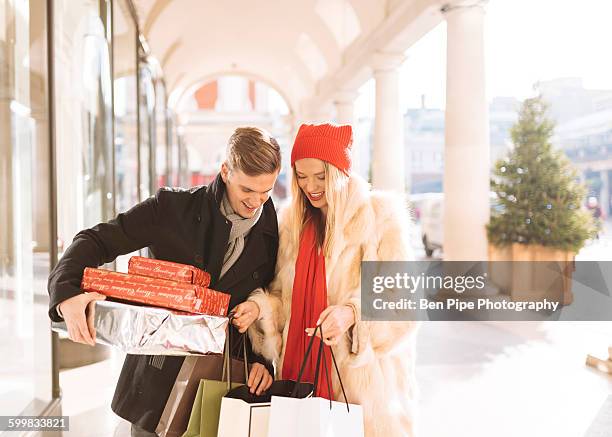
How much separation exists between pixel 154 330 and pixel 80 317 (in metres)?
0.22

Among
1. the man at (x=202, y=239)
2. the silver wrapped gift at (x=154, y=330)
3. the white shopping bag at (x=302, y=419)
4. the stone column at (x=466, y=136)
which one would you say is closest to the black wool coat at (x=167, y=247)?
the man at (x=202, y=239)

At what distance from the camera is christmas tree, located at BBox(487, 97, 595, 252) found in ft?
26.6

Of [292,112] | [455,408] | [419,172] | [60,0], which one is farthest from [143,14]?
[292,112]

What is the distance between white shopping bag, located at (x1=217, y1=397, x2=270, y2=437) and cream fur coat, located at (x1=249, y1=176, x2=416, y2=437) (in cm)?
37

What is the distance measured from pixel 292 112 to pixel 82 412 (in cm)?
2096

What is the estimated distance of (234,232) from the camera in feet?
6.74

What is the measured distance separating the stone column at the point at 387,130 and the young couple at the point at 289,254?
1002cm

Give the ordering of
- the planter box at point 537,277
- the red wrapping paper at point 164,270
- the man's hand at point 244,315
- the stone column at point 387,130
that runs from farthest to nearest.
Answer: the stone column at point 387,130, the planter box at point 537,277, the man's hand at point 244,315, the red wrapping paper at point 164,270

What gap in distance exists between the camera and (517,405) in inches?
180

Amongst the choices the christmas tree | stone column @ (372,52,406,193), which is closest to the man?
the christmas tree

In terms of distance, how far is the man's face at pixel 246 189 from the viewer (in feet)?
6.39

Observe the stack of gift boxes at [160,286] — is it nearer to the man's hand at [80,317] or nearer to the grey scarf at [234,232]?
the man's hand at [80,317]

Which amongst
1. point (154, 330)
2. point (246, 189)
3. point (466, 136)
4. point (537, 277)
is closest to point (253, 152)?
point (246, 189)

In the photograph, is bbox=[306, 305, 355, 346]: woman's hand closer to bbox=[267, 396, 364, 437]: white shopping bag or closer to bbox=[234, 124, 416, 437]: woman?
bbox=[234, 124, 416, 437]: woman
